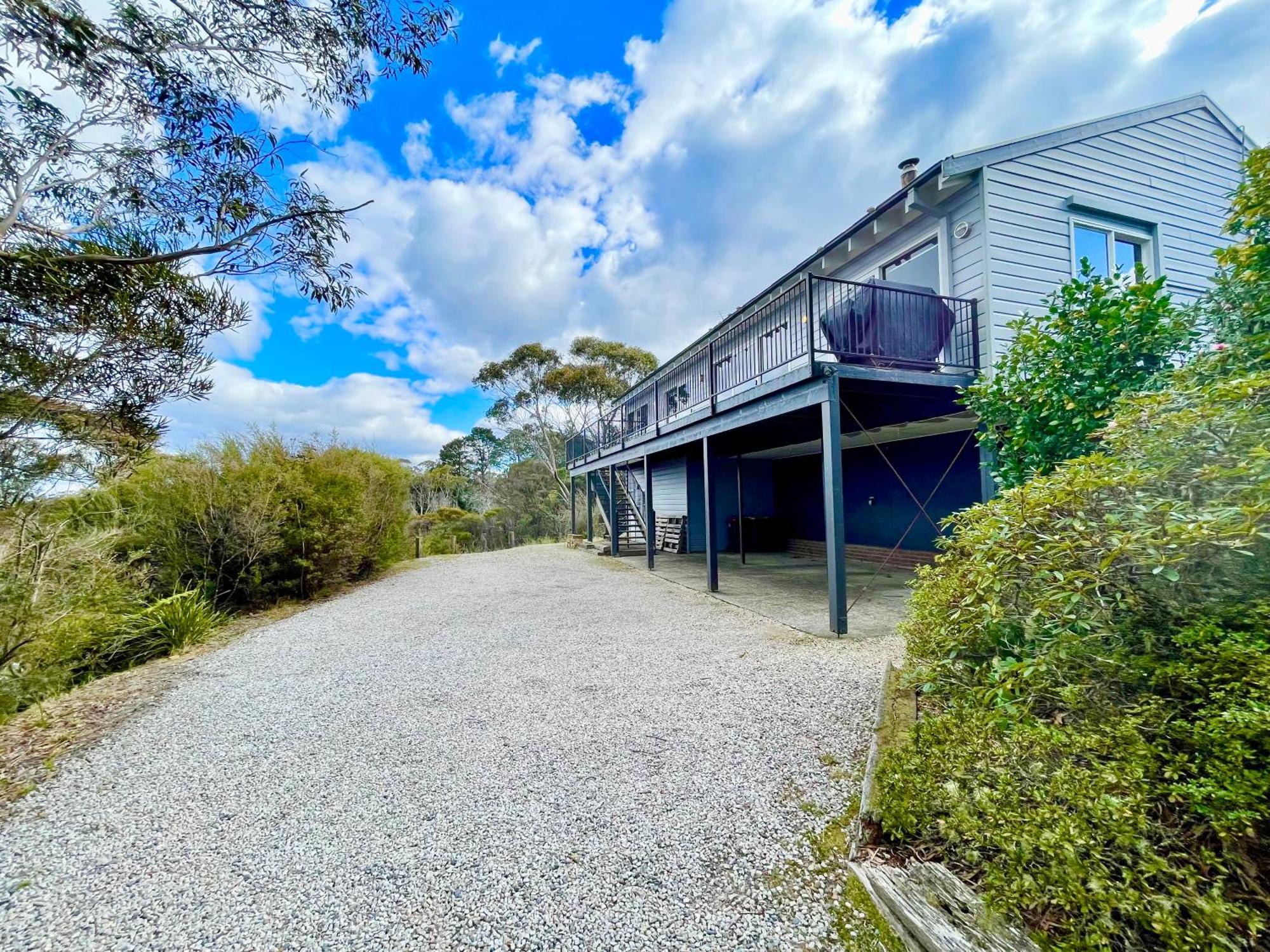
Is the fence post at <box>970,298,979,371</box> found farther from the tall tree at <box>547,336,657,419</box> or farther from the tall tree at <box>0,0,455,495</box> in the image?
the tall tree at <box>547,336,657,419</box>

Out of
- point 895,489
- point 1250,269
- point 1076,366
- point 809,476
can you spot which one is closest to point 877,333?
point 1076,366

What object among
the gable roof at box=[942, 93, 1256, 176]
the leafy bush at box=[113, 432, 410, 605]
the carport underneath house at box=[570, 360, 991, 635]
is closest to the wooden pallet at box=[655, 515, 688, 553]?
the carport underneath house at box=[570, 360, 991, 635]

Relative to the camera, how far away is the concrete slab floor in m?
5.30

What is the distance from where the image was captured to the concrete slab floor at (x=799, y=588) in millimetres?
5301

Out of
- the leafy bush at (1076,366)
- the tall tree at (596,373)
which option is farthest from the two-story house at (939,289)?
the tall tree at (596,373)

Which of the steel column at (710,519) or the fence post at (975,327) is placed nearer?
the fence post at (975,327)

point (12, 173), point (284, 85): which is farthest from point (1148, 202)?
point (12, 173)

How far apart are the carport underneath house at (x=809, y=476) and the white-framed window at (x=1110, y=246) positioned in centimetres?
252

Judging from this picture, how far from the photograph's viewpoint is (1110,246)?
639 cm

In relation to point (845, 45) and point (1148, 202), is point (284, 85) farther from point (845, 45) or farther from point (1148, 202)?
point (1148, 202)

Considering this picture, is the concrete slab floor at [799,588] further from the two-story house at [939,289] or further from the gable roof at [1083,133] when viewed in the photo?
the gable roof at [1083,133]

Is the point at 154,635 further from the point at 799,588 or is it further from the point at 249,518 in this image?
the point at 799,588

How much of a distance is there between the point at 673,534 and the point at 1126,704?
11724 mm

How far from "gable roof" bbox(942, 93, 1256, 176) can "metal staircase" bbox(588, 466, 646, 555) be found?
9.50 metres
